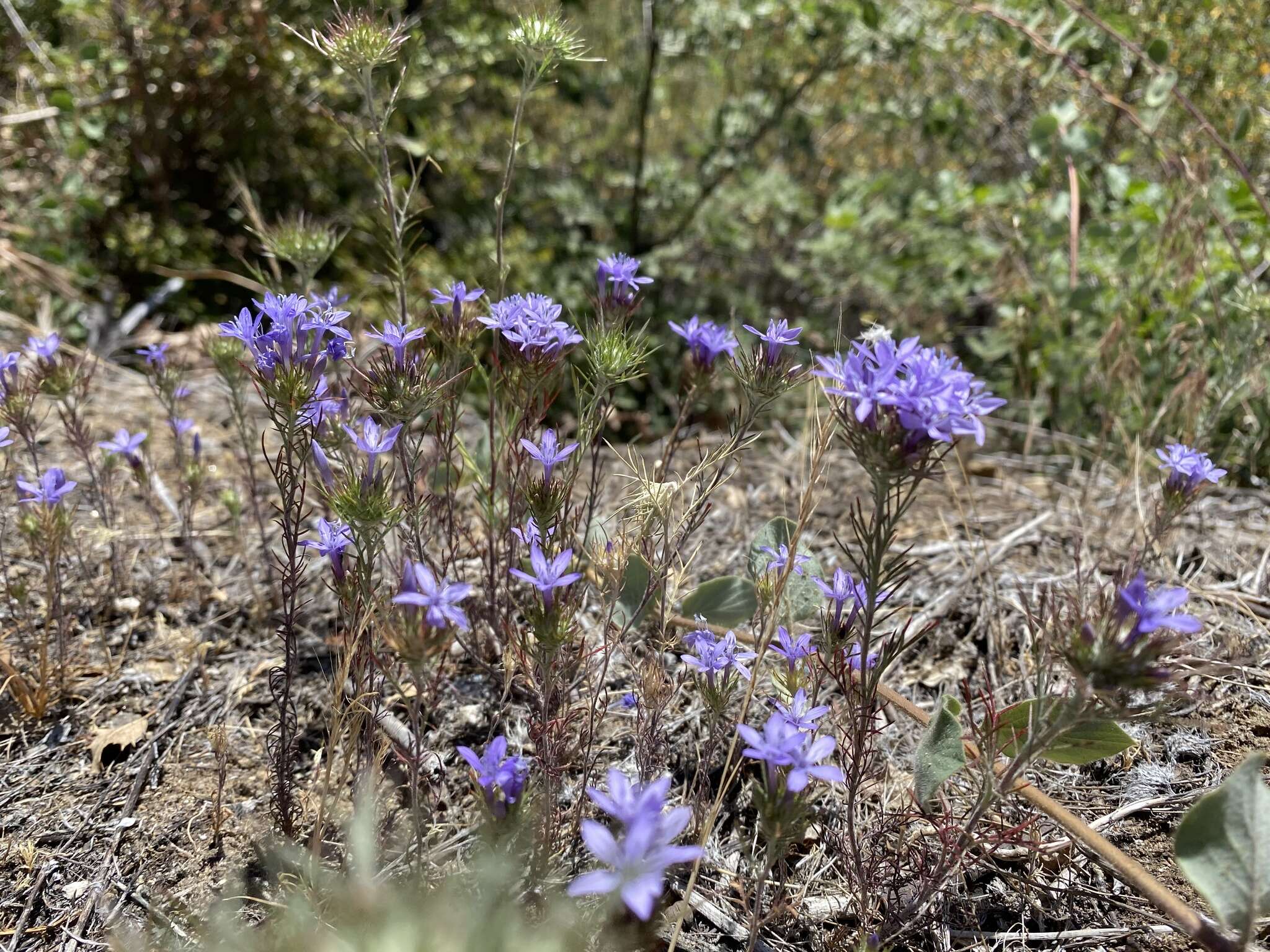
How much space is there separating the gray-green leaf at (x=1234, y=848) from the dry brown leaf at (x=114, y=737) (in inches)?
94.5

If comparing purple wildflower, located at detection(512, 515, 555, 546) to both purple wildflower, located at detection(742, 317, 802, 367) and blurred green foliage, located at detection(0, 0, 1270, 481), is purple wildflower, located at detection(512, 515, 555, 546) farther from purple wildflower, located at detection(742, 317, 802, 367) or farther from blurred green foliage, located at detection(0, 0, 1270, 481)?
blurred green foliage, located at detection(0, 0, 1270, 481)

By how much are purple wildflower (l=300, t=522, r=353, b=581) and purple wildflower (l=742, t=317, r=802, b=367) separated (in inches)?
39.3

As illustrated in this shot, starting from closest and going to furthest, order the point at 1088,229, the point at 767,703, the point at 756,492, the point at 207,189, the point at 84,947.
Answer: the point at 84,947 → the point at 767,703 → the point at 756,492 → the point at 1088,229 → the point at 207,189

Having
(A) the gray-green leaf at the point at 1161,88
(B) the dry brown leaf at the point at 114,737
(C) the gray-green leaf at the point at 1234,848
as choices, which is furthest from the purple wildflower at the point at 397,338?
(A) the gray-green leaf at the point at 1161,88

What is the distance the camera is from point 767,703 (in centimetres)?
236

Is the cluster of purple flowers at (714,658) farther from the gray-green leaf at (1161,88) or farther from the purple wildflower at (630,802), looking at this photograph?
the gray-green leaf at (1161,88)

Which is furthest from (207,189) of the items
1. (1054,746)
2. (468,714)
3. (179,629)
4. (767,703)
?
(1054,746)

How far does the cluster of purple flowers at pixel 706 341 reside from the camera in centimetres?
223

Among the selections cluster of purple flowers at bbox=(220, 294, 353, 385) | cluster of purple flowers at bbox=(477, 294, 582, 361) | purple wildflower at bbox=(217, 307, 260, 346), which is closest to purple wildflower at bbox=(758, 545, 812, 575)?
cluster of purple flowers at bbox=(477, 294, 582, 361)

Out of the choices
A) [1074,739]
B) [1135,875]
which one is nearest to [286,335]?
[1074,739]

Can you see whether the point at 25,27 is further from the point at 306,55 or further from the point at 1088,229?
the point at 1088,229

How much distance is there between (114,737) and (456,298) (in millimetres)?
1467

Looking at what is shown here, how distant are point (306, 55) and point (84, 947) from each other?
5115 mm

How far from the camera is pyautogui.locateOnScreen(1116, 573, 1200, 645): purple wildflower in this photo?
134 cm
